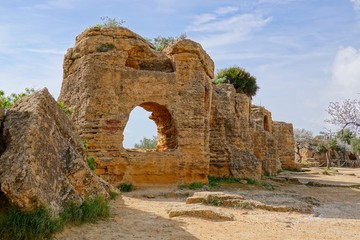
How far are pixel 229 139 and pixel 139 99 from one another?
17.4ft

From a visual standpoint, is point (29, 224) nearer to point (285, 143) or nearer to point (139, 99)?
point (139, 99)

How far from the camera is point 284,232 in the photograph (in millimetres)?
6367

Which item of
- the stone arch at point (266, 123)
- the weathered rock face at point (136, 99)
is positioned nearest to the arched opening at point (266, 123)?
the stone arch at point (266, 123)

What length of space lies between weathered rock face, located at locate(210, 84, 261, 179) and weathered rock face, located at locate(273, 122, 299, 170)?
11.0m

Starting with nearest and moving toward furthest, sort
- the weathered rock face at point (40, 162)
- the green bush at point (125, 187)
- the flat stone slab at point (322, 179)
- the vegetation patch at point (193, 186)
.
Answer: the weathered rock face at point (40, 162) < the green bush at point (125, 187) < the vegetation patch at point (193, 186) < the flat stone slab at point (322, 179)

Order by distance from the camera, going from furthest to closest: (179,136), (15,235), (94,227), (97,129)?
(179,136) → (97,129) → (94,227) → (15,235)

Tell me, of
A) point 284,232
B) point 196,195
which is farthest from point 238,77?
point 284,232

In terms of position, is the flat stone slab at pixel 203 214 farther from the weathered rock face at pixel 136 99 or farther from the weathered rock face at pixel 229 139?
the weathered rock face at pixel 229 139

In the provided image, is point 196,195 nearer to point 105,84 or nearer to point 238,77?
point 105,84

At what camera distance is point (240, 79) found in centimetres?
2369

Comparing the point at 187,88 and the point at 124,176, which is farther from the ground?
Answer: the point at 187,88

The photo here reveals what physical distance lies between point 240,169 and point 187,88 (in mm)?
4554

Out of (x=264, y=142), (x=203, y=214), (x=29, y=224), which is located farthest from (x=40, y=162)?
(x=264, y=142)

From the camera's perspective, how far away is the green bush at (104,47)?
12.8m
